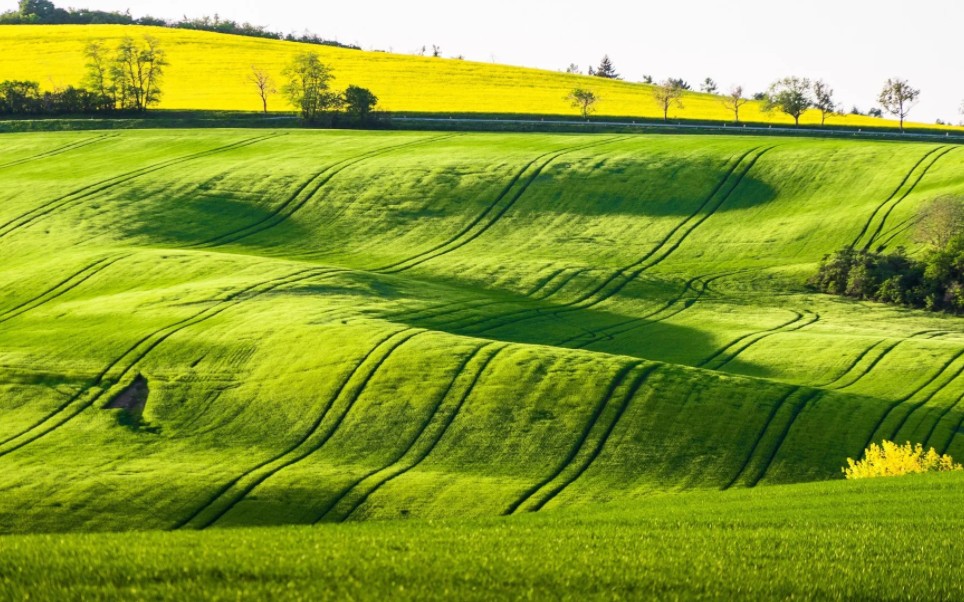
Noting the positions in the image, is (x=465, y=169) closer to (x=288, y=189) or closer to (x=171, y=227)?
(x=288, y=189)

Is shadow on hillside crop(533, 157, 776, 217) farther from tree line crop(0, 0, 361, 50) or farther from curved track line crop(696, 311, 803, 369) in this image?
tree line crop(0, 0, 361, 50)

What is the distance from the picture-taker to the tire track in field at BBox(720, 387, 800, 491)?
3691 cm

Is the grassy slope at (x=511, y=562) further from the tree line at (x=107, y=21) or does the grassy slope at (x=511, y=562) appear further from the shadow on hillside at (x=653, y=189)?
the tree line at (x=107, y=21)

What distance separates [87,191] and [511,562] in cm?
7332

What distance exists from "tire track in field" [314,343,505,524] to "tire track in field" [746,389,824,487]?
10.7m

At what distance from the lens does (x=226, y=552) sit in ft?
49.4

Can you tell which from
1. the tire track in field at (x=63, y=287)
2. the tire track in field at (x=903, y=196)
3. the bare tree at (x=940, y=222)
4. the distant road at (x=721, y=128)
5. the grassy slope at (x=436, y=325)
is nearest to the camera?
the grassy slope at (x=436, y=325)

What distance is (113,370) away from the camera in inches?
1785

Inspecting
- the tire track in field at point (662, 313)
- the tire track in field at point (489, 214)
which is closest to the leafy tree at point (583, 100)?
the tire track in field at point (489, 214)

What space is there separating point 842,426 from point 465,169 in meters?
51.6

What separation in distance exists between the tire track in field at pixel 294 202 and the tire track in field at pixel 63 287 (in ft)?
28.2

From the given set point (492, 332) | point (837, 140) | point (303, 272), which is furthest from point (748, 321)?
point (837, 140)

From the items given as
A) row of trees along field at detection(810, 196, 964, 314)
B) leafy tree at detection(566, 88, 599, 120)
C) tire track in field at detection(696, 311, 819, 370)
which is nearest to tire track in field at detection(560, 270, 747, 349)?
tire track in field at detection(696, 311, 819, 370)

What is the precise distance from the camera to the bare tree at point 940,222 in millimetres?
69125
